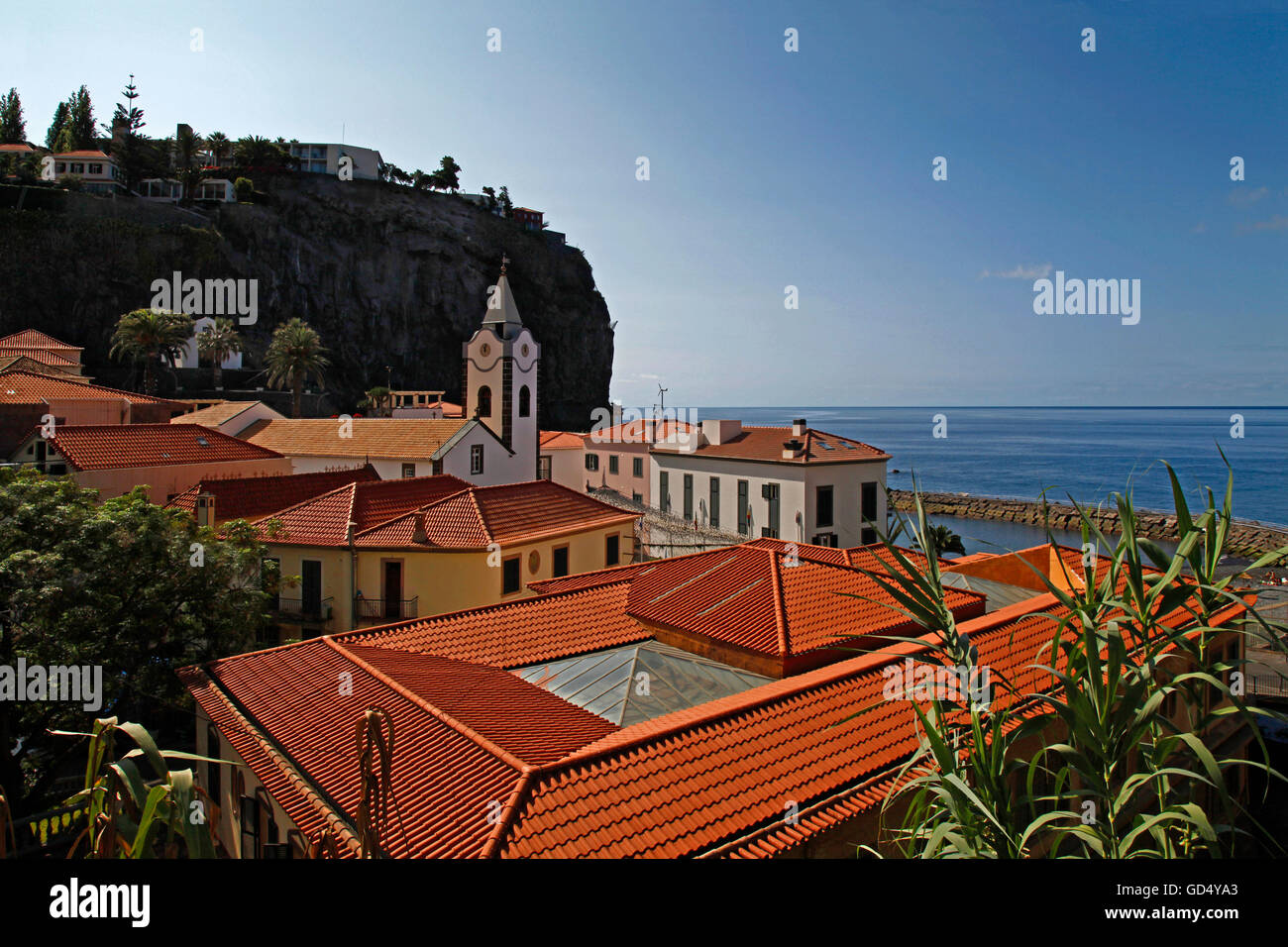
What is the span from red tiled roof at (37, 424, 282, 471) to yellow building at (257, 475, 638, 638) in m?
6.86

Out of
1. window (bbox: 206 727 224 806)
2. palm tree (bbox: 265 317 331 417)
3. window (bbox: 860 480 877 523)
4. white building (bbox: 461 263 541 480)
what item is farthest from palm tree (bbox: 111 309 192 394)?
window (bbox: 206 727 224 806)

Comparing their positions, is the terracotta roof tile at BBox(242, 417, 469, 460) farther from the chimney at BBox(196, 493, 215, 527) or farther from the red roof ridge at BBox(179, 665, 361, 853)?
the red roof ridge at BBox(179, 665, 361, 853)

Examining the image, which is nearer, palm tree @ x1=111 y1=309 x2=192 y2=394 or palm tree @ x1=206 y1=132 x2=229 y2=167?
palm tree @ x1=111 y1=309 x2=192 y2=394

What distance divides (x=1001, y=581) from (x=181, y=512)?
65.7ft

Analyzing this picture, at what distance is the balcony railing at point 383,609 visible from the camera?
23.7 metres

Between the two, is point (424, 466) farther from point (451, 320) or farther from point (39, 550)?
point (451, 320)

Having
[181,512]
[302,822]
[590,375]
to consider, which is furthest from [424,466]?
[590,375]

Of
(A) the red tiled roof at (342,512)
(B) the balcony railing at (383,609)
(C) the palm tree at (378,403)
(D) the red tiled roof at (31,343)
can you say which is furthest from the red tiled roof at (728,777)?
(C) the palm tree at (378,403)

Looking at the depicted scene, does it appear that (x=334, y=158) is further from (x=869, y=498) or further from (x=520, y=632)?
(x=520, y=632)

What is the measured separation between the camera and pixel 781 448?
41375 millimetres

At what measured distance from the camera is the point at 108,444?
28.4 meters

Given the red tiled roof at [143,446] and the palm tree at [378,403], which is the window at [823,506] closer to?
the red tiled roof at [143,446]

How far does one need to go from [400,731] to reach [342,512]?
56.6 feet

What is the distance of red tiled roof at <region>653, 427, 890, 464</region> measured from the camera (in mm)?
39719
